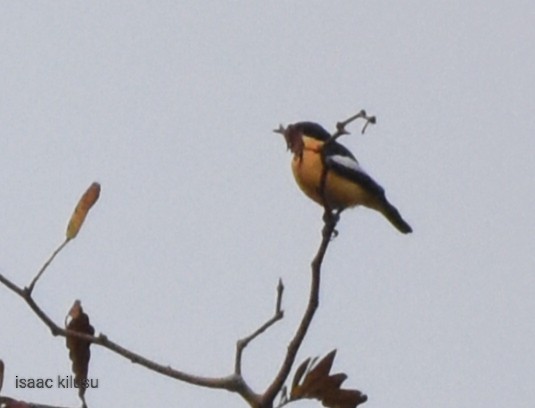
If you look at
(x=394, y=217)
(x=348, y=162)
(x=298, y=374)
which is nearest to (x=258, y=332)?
(x=298, y=374)

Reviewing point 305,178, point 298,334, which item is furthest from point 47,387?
point 305,178

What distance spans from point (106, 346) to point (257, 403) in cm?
32

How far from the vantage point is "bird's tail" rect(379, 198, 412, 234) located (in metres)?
7.13

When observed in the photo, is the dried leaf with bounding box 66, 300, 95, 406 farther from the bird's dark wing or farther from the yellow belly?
the bird's dark wing

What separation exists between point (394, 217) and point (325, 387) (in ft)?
15.9

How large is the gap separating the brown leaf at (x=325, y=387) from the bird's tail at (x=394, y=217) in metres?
4.65

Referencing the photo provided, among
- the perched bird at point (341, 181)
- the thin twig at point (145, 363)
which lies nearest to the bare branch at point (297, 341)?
the thin twig at point (145, 363)

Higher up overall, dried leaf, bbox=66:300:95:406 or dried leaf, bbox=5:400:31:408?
dried leaf, bbox=66:300:95:406

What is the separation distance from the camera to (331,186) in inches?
258

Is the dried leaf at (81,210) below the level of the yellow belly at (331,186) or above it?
below

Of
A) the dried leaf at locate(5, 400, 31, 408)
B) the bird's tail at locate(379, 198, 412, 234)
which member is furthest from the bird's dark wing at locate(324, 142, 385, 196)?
the dried leaf at locate(5, 400, 31, 408)

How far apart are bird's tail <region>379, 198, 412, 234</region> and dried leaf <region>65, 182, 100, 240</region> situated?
469 centimetres

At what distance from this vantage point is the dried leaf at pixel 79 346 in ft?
7.95

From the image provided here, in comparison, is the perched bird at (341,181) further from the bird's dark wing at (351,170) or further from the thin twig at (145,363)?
the thin twig at (145,363)
